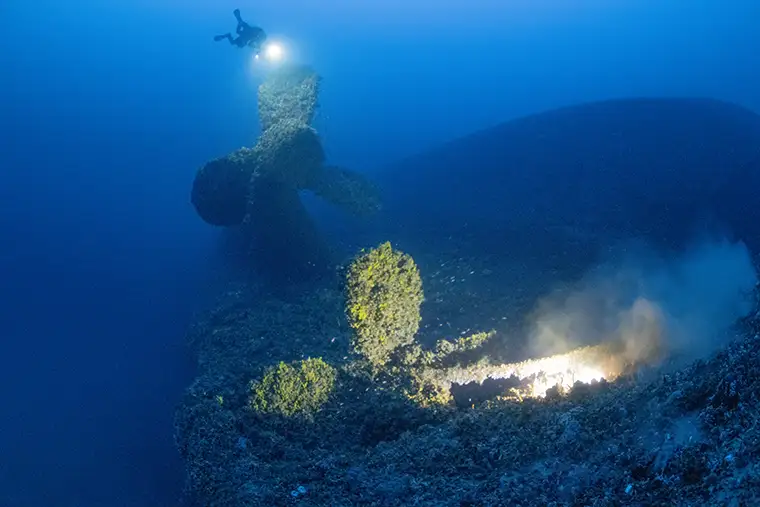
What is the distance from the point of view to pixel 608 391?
9.22m

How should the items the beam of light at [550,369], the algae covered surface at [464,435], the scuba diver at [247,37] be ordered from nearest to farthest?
the algae covered surface at [464,435]
the beam of light at [550,369]
the scuba diver at [247,37]

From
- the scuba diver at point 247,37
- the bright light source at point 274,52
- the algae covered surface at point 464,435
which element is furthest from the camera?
the bright light source at point 274,52

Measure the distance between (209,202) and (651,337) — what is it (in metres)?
17.5

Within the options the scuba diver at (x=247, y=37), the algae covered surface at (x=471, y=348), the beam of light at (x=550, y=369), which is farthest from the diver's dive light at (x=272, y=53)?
the beam of light at (x=550, y=369)

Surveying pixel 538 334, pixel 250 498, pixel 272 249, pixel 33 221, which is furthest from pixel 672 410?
pixel 33 221

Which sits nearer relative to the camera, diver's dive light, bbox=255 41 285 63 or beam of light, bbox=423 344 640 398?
beam of light, bbox=423 344 640 398

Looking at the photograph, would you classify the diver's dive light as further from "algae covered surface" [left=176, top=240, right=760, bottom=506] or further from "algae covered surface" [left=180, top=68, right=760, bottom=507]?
"algae covered surface" [left=176, top=240, right=760, bottom=506]

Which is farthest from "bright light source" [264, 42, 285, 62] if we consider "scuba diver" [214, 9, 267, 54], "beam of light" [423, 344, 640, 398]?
"beam of light" [423, 344, 640, 398]

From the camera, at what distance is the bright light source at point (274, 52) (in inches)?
999

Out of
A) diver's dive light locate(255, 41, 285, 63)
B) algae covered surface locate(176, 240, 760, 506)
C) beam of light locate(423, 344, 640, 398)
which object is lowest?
algae covered surface locate(176, 240, 760, 506)

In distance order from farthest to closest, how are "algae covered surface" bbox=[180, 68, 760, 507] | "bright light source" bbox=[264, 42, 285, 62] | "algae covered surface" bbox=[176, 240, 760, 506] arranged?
"bright light source" bbox=[264, 42, 285, 62]
"algae covered surface" bbox=[180, 68, 760, 507]
"algae covered surface" bbox=[176, 240, 760, 506]

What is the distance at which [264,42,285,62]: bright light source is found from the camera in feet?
83.3

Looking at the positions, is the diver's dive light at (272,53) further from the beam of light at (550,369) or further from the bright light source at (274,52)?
the beam of light at (550,369)

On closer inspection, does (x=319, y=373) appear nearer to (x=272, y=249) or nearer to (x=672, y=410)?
(x=672, y=410)
